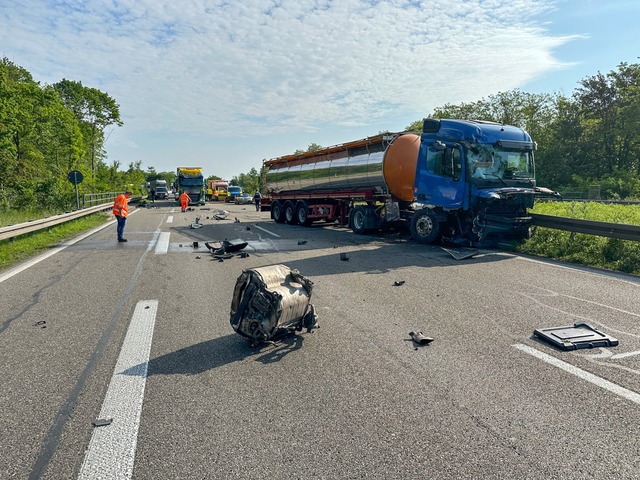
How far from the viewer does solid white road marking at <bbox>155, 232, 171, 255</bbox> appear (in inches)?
464

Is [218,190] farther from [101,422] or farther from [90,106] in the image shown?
[101,422]

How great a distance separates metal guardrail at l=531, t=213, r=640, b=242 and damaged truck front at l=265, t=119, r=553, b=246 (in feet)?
1.36

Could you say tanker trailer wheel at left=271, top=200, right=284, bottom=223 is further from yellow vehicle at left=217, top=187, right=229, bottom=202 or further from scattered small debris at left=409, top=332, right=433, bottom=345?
yellow vehicle at left=217, top=187, right=229, bottom=202

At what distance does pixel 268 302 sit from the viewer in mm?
4289

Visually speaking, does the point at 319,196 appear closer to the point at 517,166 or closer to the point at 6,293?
the point at 517,166

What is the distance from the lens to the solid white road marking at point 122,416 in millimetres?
2574

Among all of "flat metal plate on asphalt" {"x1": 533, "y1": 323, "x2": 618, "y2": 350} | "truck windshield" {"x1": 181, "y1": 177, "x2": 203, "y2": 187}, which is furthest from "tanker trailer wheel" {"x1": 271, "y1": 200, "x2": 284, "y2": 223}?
"truck windshield" {"x1": 181, "y1": 177, "x2": 203, "y2": 187}

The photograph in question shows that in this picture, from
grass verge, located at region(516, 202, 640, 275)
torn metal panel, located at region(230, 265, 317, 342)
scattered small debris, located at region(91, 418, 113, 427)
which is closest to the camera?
scattered small debris, located at region(91, 418, 113, 427)

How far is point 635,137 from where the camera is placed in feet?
128

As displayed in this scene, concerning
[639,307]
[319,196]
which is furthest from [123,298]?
[319,196]

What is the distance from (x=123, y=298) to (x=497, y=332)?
17.3ft

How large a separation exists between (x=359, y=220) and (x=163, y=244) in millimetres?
6724

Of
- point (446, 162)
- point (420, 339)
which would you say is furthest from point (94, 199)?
point (420, 339)

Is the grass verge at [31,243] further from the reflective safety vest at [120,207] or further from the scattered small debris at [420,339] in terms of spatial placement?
the scattered small debris at [420,339]
